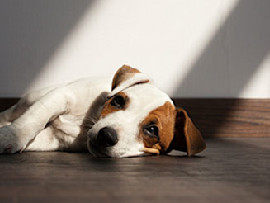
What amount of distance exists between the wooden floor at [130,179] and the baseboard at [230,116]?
1064 millimetres

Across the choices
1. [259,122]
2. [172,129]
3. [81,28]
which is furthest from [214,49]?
[172,129]

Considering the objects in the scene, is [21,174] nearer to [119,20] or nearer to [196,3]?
[119,20]

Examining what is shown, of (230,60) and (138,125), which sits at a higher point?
(230,60)

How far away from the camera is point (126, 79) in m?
1.58

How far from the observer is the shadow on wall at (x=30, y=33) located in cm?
228

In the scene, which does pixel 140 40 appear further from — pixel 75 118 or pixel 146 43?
pixel 75 118

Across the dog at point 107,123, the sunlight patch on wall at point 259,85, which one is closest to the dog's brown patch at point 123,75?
the dog at point 107,123

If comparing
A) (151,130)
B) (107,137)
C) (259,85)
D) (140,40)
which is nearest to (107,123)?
(107,137)

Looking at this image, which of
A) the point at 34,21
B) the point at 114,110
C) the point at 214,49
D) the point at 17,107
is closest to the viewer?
the point at 114,110

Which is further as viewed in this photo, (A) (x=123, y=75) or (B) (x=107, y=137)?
(A) (x=123, y=75)

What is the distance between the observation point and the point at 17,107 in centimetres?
181

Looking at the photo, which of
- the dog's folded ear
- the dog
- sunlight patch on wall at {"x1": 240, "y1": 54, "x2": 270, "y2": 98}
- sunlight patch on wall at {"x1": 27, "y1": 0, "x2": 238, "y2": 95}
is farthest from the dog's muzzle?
sunlight patch on wall at {"x1": 240, "y1": 54, "x2": 270, "y2": 98}

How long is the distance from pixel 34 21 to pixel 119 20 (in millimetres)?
506

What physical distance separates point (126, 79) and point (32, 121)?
0.41m
